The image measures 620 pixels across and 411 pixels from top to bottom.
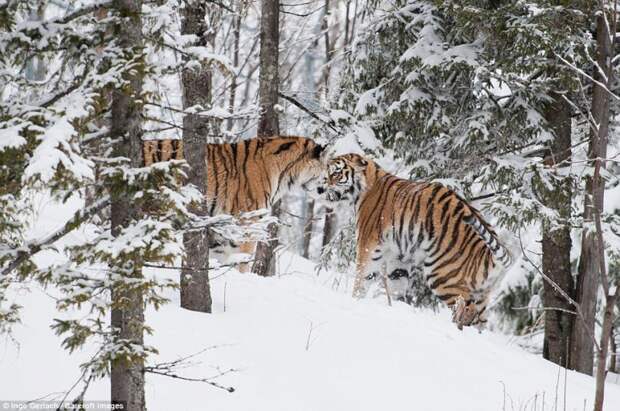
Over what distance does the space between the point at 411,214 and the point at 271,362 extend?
3.70 m

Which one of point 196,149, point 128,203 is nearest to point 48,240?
point 128,203

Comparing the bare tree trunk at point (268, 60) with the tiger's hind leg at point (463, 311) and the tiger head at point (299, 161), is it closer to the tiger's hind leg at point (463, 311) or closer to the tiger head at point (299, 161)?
the tiger head at point (299, 161)

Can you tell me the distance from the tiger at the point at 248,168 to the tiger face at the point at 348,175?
0.21 meters

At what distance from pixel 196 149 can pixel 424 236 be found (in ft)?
11.6

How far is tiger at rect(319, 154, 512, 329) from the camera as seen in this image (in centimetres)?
805

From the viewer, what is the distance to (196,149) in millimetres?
5645

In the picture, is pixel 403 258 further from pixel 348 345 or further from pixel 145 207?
pixel 145 207

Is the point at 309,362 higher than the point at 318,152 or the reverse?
the reverse

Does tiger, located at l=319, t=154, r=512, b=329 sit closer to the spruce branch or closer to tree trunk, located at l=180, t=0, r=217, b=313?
tree trunk, located at l=180, t=0, r=217, b=313

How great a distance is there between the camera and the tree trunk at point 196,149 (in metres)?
5.35

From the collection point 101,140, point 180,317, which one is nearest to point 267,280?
point 180,317

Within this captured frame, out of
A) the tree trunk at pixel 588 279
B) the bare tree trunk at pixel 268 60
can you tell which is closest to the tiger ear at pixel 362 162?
the bare tree trunk at pixel 268 60

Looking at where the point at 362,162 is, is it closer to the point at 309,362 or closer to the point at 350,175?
the point at 350,175

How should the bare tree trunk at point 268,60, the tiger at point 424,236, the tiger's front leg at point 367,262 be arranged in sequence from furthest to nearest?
the tiger's front leg at point 367,262 → the bare tree trunk at point 268,60 → the tiger at point 424,236
